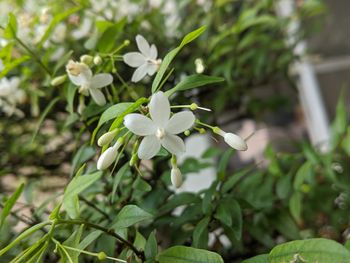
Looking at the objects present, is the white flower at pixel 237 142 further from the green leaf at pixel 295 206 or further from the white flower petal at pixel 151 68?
the green leaf at pixel 295 206

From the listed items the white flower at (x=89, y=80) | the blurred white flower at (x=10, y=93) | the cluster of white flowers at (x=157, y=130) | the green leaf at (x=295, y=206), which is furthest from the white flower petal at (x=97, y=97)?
the green leaf at (x=295, y=206)

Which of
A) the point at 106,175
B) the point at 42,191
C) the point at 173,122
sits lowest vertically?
the point at 42,191

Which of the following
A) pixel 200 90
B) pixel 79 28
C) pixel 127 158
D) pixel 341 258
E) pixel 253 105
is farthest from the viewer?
pixel 253 105

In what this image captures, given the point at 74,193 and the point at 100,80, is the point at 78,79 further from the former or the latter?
the point at 74,193

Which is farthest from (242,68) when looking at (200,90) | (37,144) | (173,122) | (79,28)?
(173,122)

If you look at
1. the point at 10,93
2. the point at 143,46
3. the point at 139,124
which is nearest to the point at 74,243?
the point at 139,124

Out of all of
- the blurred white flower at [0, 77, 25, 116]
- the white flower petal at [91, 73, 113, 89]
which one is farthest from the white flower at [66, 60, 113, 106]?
the blurred white flower at [0, 77, 25, 116]

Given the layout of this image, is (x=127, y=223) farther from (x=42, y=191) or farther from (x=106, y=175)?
(x=42, y=191)
